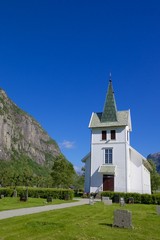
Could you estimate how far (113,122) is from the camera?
41.6m

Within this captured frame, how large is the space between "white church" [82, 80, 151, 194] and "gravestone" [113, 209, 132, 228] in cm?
2655

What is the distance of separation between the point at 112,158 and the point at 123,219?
2804 centimetres

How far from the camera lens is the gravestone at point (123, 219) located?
11997 millimetres

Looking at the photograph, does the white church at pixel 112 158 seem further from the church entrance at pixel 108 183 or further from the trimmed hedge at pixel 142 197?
the trimmed hedge at pixel 142 197

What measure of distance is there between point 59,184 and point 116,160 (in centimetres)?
3177

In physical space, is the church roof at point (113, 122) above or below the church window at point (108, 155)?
above

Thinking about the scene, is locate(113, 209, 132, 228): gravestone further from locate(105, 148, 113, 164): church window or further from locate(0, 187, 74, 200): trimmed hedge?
locate(105, 148, 113, 164): church window

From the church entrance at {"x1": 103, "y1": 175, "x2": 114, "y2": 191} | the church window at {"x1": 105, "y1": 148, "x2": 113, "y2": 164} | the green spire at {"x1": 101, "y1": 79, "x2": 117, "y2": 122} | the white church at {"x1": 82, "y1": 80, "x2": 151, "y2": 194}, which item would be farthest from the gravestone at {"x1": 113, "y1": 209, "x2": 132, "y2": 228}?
the green spire at {"x1": 101, "y1": 79, "x2": 117, "y2": 122}

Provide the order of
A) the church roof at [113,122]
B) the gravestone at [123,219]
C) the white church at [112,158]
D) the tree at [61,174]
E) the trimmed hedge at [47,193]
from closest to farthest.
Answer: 1. the gravestone at [123,219]
2. the trimmed hedge at [47,193]
3. the white church at [112,158]
4. the church roof at [113,122]
5. the tree at [61,174]

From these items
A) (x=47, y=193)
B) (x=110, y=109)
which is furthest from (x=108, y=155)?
(x=47, y=193)

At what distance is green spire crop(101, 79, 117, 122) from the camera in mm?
42312

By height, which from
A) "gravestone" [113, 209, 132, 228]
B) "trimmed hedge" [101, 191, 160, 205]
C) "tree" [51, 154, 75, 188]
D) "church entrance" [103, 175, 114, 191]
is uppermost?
"tree" [51, 154, 75, 188]

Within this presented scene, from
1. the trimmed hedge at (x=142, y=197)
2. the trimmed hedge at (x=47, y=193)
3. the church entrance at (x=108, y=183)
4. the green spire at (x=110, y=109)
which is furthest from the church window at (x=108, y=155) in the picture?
the trimmed hedge at (x=47, y=193)

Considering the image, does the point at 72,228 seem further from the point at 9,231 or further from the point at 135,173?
the point at 135,173
